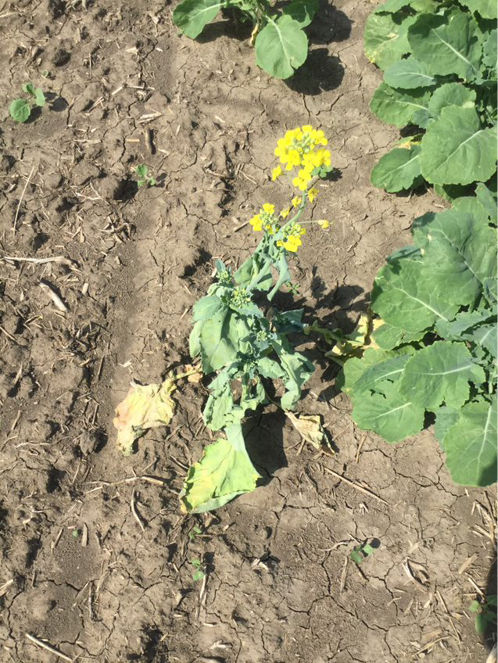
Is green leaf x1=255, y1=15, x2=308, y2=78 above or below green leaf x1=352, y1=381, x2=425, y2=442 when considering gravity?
above

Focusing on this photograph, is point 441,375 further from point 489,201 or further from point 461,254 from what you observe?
point 489,201

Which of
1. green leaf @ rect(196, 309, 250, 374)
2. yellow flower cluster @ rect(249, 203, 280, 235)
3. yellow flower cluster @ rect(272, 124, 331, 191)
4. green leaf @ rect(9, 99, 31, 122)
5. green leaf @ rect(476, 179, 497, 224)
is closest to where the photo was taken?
yellow flower cluster @ rect(272, 124, 331, 191)

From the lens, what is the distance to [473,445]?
3.60 metres

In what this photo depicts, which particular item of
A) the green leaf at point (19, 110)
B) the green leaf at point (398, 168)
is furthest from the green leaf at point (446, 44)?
the green leaf at point (19, 110)

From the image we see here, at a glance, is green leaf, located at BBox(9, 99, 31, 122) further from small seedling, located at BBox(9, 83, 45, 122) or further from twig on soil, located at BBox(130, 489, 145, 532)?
twig on soil, located at BBox(130, 489, 145, 532)

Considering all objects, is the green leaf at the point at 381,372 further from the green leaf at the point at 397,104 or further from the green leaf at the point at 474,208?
the green leaf at the point at 397,104

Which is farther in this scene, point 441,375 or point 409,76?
point 409,76

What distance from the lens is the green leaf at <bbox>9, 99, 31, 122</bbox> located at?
4715 millimetres

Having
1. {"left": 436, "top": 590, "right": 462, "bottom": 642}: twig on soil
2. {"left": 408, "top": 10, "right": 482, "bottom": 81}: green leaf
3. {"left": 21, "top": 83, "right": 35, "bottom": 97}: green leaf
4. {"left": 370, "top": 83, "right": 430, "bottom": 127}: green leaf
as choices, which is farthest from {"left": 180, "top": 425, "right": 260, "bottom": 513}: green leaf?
{"left": 21, "top": 83, "right": 35, "bottom": 97}: green leaf

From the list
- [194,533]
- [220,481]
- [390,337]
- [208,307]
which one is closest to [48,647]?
[194,533]

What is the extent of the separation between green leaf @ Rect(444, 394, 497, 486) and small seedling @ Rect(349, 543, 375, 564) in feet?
2.31

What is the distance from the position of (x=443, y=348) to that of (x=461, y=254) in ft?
1.81

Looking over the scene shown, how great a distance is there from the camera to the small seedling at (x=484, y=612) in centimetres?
370

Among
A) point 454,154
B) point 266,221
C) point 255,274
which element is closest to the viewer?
point 266,221
